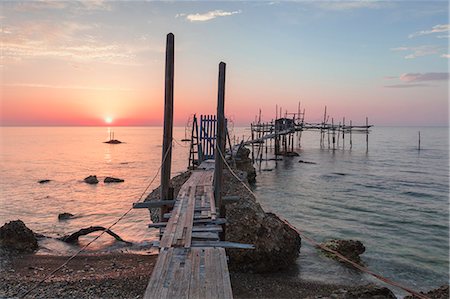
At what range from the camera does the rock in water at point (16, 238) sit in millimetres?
14195

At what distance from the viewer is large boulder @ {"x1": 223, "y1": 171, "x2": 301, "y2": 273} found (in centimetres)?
1180

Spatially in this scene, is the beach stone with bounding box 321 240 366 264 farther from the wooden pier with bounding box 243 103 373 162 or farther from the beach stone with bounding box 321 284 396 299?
the wooden pier with bounding box 243 103 373 162

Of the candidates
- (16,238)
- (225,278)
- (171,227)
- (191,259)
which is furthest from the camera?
(16,238)

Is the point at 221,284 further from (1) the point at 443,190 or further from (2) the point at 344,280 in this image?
(1) the point at 443,190

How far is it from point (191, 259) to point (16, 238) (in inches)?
490

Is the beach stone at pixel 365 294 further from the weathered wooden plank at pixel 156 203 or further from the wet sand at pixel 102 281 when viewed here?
the weathered wooden plank at pixel 156 203

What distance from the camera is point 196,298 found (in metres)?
4.60

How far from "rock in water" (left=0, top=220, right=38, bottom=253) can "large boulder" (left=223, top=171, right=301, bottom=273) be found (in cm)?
942

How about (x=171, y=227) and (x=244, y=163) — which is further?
(x=244, y=163)

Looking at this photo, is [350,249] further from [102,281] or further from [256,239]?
[102,281]

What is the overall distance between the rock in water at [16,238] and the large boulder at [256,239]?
9423mm

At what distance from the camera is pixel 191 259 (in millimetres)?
5824

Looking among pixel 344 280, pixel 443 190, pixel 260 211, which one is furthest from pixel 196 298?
pixel 443 190

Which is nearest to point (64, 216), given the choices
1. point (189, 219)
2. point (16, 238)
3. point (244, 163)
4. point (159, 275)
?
point (16, 238)
